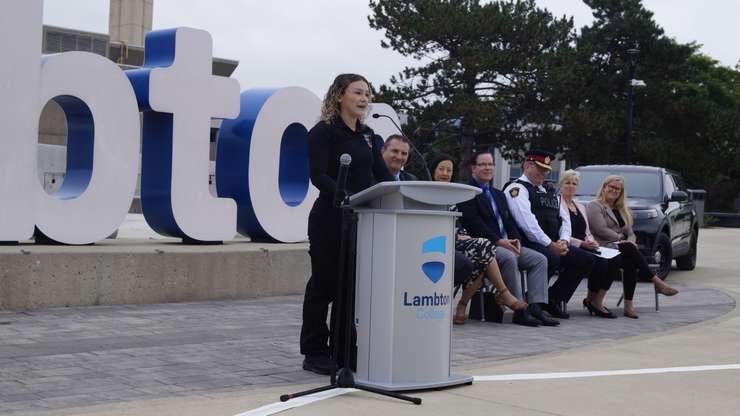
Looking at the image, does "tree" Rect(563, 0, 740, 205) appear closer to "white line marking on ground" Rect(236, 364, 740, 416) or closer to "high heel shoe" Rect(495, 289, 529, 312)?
"high heel shoe" Rect(495, 289, 529, 312)

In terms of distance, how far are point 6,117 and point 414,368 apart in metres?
5.02

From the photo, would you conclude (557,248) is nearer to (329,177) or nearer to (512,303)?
(512,303)

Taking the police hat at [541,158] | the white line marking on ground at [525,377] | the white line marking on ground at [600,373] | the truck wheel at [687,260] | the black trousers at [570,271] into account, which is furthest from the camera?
the truck wheel at [687,260]

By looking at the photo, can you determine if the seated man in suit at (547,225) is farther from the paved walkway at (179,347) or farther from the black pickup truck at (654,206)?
the black pickup truck at (654,206)

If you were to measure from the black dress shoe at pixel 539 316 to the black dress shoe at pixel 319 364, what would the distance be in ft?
11.6

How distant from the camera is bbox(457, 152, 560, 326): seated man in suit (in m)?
9.13

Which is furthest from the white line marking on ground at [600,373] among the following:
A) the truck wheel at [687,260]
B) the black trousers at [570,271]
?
the truck wheel at [687,260]

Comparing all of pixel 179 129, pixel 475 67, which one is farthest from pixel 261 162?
pixel 475 67

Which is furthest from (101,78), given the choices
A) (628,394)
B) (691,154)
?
(691,154)

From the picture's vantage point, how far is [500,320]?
9.45 metres

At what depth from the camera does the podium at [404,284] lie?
5582mm

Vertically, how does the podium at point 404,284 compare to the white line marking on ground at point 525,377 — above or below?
above

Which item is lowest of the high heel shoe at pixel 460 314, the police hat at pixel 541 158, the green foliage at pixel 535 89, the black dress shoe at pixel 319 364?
the black dress shoe at pixel 319 364

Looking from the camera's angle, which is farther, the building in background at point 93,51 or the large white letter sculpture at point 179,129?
the building in background at point 93,51
